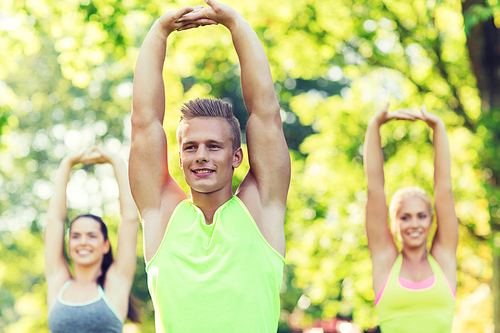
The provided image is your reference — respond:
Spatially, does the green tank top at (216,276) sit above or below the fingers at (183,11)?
below

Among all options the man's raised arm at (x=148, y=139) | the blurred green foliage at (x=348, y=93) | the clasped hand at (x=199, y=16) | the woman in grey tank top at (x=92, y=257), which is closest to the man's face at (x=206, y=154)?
the man's raised arm at (x=148, y=139)

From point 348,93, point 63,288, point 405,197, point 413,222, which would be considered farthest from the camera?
point 348,93

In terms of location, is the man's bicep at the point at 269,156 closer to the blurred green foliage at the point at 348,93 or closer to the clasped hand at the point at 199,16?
the clasped hand at the point at 199,16

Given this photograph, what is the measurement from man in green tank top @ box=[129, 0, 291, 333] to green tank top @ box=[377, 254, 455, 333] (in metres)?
1.53

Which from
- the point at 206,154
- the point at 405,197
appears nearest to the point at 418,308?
the point at 405,197

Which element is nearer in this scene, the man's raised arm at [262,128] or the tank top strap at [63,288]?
the man's raised arm at [262,128]

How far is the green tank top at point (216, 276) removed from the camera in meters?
2.04

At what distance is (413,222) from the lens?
3.63m

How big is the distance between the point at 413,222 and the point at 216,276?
79.3 inches

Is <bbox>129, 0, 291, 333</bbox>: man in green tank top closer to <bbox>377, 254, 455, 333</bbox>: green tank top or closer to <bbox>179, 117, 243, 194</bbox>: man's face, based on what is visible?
<bbox>179, 117, 243, 194</bbox>: man's face

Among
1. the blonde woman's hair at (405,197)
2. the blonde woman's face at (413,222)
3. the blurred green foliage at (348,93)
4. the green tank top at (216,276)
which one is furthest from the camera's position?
the blurred green foliage at (348,93)

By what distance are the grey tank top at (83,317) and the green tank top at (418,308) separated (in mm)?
1902

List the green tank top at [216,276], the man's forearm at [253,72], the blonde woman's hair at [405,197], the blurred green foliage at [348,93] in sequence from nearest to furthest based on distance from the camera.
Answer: the green tank top at [216,276] < the man's forearm at [253,72] < the blonde woman's hair at [405,197] < the blurred green foliage at [348,93]

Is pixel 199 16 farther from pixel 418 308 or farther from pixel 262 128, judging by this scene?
pixel 418 308
